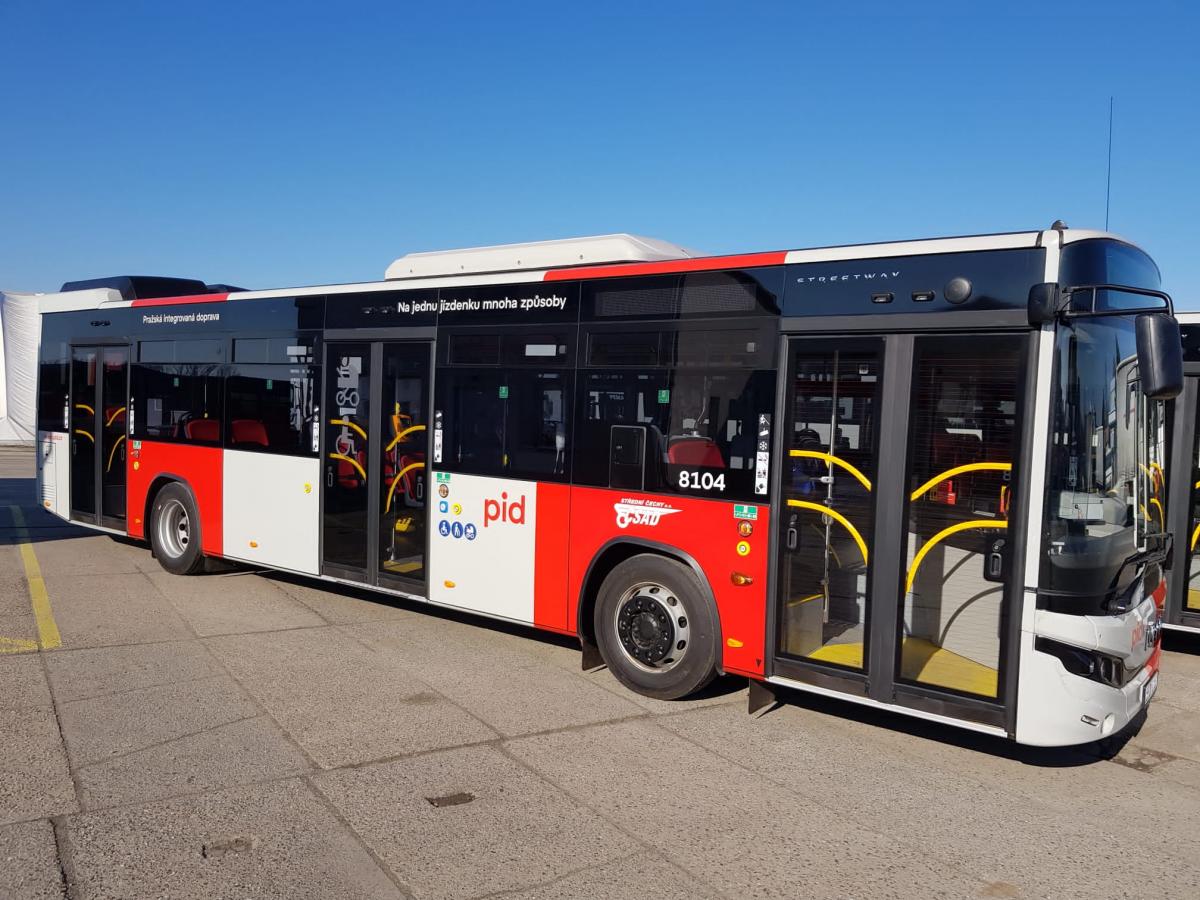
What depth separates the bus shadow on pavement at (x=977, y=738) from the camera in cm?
579

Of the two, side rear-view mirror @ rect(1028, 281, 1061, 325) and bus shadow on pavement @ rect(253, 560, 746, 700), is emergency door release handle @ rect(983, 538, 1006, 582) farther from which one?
bus shadow on pavement @ rect(253, 560, 746, 700)

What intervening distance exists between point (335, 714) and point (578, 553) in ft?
6.52

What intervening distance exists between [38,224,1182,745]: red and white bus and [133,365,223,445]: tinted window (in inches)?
44.1

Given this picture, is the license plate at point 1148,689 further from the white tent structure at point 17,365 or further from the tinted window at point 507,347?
the white tent structure at point 17,365

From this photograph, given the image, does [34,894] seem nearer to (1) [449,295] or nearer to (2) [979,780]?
(2) [979,780]

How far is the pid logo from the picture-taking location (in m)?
7.36

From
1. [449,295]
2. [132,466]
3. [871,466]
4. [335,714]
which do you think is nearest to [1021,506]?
[871,466]

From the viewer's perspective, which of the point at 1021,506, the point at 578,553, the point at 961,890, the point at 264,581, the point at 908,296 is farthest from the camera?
the point at 264,581

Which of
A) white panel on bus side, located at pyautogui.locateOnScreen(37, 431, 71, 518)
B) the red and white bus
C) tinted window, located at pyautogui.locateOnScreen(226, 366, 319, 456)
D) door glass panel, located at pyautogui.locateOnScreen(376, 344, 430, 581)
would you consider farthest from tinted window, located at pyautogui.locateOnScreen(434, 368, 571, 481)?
white panel on bus side, located at pyautogui.locateOnScreen(37, 431, 71, 518)

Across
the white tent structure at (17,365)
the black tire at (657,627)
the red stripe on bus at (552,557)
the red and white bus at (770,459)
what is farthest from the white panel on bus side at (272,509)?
the white tent structure at (17,365)

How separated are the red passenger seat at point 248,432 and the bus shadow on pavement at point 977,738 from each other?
5.62 m

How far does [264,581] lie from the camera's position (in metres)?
10.5

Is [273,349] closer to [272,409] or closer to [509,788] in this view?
[272,409]

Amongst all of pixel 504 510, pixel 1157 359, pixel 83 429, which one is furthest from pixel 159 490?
pixel 1157 359
